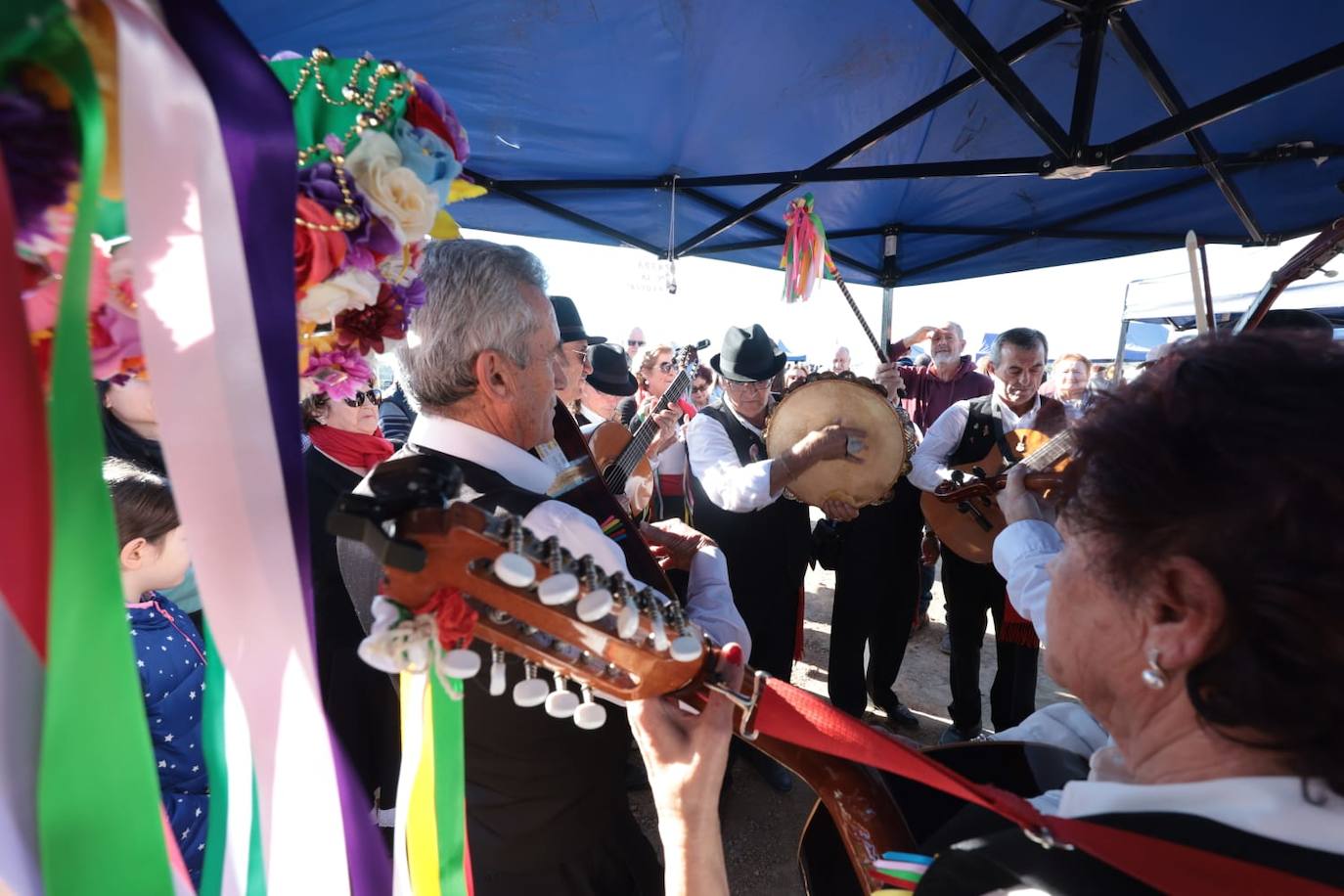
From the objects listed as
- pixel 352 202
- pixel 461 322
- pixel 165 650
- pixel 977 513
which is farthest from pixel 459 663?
pixel 977 513

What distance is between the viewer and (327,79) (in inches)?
30.9

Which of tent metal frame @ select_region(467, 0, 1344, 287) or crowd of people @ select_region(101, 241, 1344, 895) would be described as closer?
crowd of people @ select_region(101, 241, 1344, 895)

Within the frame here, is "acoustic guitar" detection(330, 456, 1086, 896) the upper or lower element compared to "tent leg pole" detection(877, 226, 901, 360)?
lower

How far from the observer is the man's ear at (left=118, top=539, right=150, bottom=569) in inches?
64.7

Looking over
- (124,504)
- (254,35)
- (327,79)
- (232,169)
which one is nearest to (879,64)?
(254,35)

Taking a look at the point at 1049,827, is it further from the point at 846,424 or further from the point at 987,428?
the point at 987,428

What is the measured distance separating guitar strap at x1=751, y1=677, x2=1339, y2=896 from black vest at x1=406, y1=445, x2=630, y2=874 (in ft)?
1.94

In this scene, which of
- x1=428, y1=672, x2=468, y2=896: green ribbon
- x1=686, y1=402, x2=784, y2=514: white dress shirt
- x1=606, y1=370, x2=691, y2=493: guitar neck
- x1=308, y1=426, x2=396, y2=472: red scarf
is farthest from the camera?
x1=606, y1=370, x2=691, y2=493: guitar neck

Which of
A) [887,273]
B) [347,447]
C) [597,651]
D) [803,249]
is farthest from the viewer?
[887,273]

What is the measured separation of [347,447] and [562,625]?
2147 mm

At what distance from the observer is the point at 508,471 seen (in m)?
1.33

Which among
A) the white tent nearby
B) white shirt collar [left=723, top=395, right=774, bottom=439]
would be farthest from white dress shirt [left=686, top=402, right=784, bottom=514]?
the white tent nearby

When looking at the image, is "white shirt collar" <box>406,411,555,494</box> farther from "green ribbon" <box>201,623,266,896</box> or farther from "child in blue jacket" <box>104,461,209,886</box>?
"child in blue jacket" <box>104,461,209,886</box>

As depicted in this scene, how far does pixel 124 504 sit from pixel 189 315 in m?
1.52
